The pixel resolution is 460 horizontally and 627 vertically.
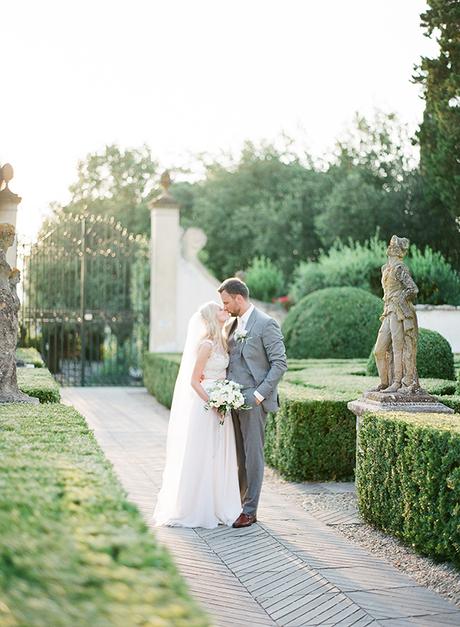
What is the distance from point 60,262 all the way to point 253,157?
60.9ft

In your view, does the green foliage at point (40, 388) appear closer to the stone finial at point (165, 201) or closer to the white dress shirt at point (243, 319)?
the white dress shirt at point (243, 319)

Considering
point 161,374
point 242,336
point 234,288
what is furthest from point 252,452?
point 161,374

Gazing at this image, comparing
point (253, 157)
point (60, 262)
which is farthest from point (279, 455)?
point (253, 157)

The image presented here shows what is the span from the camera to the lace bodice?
6254 millimetres

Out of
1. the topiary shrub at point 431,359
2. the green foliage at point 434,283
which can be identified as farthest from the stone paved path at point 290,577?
the green foliage at point 434,283

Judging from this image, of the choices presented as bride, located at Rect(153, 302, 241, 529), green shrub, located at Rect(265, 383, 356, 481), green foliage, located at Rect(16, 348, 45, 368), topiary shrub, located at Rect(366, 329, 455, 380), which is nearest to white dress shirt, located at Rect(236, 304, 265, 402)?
bride, located at Rect(153, 302, 241, 529)

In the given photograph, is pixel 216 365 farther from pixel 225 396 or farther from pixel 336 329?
pixel 336 329

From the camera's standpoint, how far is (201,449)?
20.2 ft

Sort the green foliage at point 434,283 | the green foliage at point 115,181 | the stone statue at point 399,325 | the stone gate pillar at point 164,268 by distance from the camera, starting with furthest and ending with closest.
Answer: the green foliage at point 115,181 < the green foliage at point 434,283 < the stone gate pillar at point 164,268 < the stone statue at point 399,325

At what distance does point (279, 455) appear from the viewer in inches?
322

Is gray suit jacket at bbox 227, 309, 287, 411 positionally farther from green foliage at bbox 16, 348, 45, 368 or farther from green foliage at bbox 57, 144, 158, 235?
green foliage at bbox 57, 144, 158, 235

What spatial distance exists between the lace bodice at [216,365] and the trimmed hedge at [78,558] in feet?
10.3

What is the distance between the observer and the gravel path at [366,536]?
4.80m

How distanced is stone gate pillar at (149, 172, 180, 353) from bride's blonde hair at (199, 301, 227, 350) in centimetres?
1192
